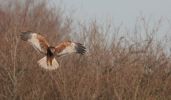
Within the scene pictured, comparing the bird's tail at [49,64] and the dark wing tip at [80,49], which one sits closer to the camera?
the bird's tail at [49,64]

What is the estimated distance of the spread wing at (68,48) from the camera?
1230 cm

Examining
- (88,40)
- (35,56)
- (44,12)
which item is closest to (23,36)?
(35,56)

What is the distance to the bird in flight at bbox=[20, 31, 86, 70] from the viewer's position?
11758mm

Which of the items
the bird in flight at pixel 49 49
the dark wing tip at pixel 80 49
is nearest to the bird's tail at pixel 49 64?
the bird in flight at pixel 49 49

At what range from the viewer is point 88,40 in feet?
45.5

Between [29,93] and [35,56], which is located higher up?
[35,56]

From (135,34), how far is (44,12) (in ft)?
40.0

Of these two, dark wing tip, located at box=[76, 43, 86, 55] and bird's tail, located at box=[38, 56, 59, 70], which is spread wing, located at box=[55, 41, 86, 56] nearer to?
dark wing tip, located at box=[76, 43, 86, 55]

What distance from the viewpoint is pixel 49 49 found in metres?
12.1

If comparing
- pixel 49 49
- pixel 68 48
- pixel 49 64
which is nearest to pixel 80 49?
pixel 68 48

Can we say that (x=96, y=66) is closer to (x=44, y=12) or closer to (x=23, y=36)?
(x=23, y=36)

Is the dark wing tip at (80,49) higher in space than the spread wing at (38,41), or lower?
lower

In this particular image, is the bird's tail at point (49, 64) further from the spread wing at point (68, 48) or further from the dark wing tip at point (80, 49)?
the dark wing tip at point (80, 49)

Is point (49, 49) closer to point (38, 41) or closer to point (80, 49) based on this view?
point (38, 41)
